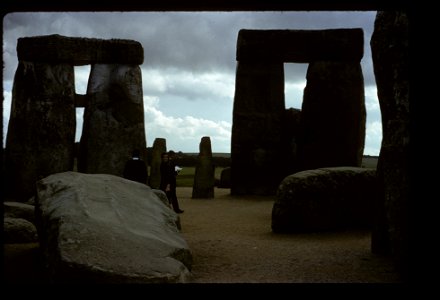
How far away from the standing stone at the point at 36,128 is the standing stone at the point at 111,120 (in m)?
0.44

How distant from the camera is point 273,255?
17.4 feet

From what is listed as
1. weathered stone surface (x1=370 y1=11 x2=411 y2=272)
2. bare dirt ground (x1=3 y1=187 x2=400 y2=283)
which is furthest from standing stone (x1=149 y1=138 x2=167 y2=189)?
weathered stone surface (x1=370 y1=11 x2=411 y2=272)

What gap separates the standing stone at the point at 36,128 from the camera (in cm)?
1061

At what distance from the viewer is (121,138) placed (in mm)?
11031

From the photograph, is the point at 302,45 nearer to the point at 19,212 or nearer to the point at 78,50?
the point at 78,50

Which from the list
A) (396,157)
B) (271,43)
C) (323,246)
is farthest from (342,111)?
(396,157)

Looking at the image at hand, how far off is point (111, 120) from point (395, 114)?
7.37 metres

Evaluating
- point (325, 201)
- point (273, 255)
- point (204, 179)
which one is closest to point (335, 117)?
point (204, 179)

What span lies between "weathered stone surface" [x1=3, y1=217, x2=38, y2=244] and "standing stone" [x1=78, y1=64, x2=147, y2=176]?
4837 mm

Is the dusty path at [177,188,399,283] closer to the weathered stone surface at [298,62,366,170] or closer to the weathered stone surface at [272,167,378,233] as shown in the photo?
the weathered stone surface at [272,167,378,233]

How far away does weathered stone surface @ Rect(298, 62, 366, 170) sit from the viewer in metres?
11.6

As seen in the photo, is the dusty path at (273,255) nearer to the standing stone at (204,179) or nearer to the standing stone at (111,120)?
the standing stone at (111,120)
